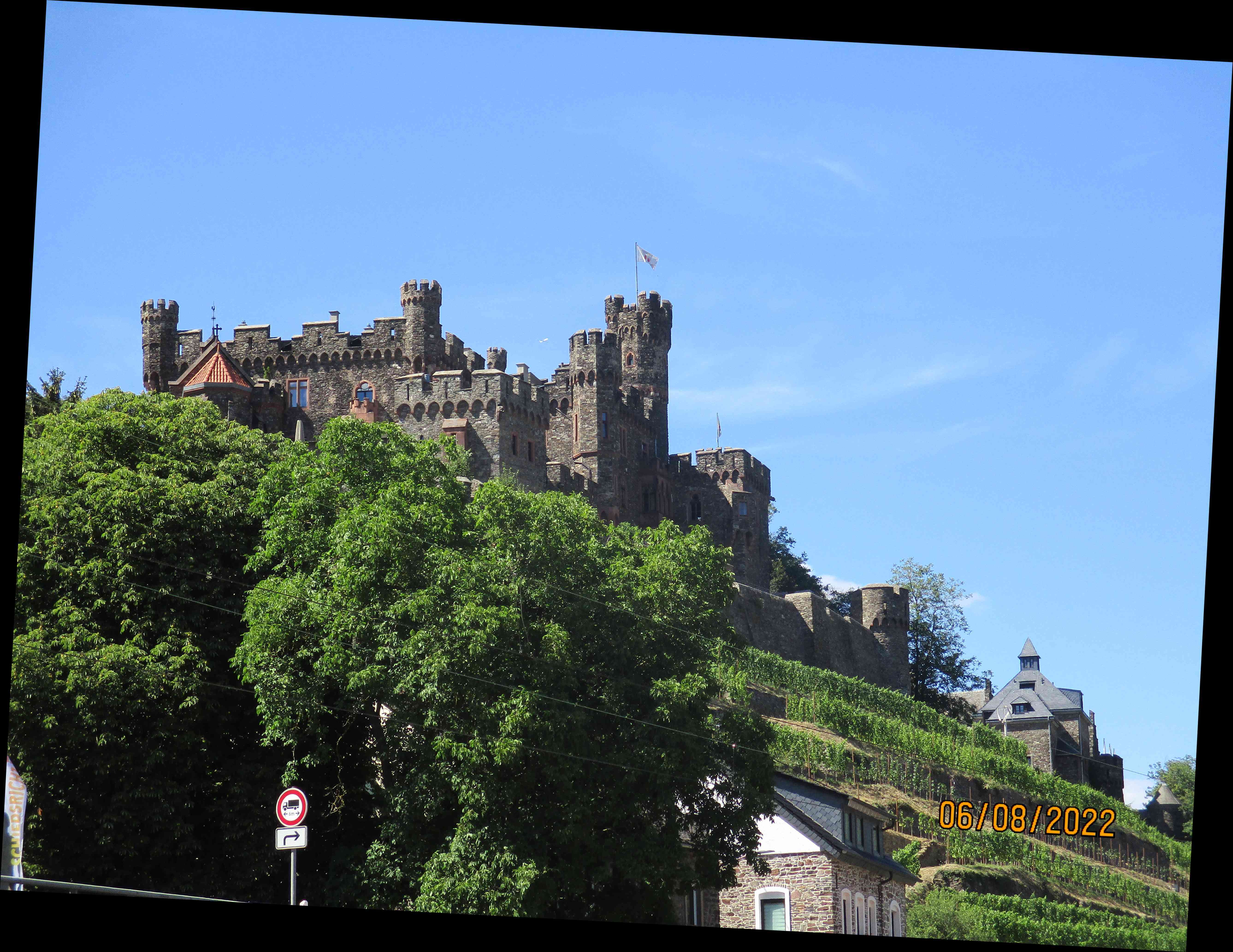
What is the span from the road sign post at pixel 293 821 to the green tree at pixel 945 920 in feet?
68.3

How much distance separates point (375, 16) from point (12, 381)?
3842 mm

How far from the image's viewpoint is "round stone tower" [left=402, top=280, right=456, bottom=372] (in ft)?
224

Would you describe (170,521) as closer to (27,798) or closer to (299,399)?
(27,798)

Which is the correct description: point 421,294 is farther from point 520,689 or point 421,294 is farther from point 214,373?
point 520,689

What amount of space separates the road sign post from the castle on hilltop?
3561cm

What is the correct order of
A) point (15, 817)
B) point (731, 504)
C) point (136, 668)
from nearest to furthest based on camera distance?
point (15, 817)
point (136, 668)
point (731, 504)

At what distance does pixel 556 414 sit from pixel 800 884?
41307 millimetres

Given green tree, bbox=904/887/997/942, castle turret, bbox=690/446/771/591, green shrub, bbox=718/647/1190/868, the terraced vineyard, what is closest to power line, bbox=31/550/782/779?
green tree, bbox=904/887/997/942

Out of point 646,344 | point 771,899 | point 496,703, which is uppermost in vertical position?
point 646,344

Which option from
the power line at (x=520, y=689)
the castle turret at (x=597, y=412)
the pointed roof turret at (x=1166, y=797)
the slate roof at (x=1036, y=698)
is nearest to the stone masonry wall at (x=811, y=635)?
the castle turret at (x=597, y=412)

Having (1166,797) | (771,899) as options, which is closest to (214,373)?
(771,899)

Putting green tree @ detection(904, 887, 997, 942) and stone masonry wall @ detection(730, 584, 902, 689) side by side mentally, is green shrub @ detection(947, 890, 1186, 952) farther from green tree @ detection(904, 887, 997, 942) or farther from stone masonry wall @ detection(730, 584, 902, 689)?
stone masonry wall @ detection(730, 584, 902, 689)

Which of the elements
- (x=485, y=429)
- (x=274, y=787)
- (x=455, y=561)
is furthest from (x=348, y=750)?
(x=485, y=429)

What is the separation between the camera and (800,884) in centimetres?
3459
